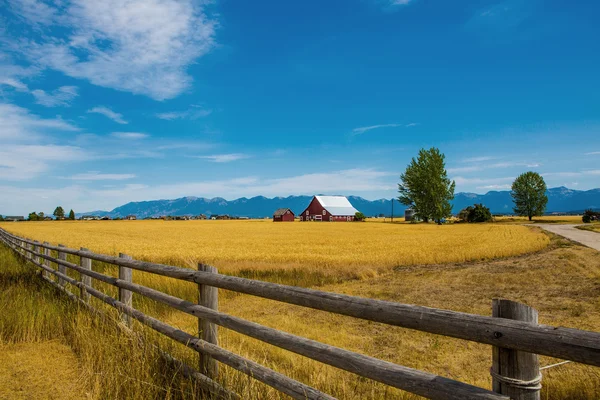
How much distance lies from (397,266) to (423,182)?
70.3 metres

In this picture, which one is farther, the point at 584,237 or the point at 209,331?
the point at 584,237

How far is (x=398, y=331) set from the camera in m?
8.41

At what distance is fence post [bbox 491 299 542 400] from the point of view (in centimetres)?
217

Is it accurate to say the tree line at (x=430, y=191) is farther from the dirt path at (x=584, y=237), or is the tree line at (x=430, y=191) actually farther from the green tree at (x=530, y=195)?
the dirt path at (x=584, y=237)

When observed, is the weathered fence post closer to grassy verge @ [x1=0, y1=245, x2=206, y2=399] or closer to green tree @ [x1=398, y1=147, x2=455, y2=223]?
grassy verge @ [x1=0, y1=245, x2=206, y2=399]

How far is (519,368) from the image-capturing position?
86.1 inches

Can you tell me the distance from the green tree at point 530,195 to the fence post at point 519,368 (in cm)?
10930

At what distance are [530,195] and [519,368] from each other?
110559 mm

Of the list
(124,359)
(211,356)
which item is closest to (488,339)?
(211,356)

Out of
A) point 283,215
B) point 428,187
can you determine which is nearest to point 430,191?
point 428,187

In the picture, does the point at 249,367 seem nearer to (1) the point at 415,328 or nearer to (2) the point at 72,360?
(1) the point at 415,328

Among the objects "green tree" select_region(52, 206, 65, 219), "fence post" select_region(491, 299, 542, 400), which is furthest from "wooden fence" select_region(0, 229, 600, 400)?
"green tree" select_region(52, 206, 65, 219)

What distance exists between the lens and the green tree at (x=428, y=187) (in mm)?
83625

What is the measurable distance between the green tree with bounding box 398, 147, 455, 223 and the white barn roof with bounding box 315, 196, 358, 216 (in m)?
30.1
